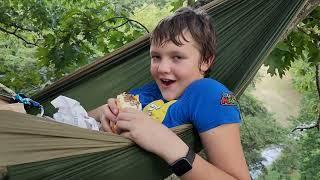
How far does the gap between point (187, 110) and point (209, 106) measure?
0.23 ft

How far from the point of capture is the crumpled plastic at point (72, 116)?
1.11 m

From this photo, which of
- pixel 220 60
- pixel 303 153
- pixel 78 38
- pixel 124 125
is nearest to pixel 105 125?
pixel 124 125

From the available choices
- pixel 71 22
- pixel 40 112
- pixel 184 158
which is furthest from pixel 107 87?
pixel 71 22

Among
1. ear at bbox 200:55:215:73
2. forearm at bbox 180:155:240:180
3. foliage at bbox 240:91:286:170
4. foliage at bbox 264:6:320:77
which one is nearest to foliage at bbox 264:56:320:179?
foliage at bbox 240:91:286:170

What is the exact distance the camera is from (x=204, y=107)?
96cm

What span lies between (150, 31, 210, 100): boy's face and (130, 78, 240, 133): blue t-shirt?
3 centimetres

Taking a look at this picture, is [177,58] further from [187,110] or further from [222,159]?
[222,159]

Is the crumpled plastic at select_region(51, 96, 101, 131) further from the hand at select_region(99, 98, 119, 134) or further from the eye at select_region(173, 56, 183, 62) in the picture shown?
the eye at select_region(173, 56, 183, 62)

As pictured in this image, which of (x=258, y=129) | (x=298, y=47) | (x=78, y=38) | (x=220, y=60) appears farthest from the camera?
(x=258, y=129)

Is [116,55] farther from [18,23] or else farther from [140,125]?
[18,23]

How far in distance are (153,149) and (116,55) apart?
646mm

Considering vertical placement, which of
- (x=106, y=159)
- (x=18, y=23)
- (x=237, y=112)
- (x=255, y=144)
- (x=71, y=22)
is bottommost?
(x=255, y=144)

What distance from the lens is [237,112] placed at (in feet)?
3.15

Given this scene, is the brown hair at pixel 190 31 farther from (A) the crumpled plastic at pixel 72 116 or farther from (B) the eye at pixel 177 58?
(A) the crumpled plastic at pixel 72 116
